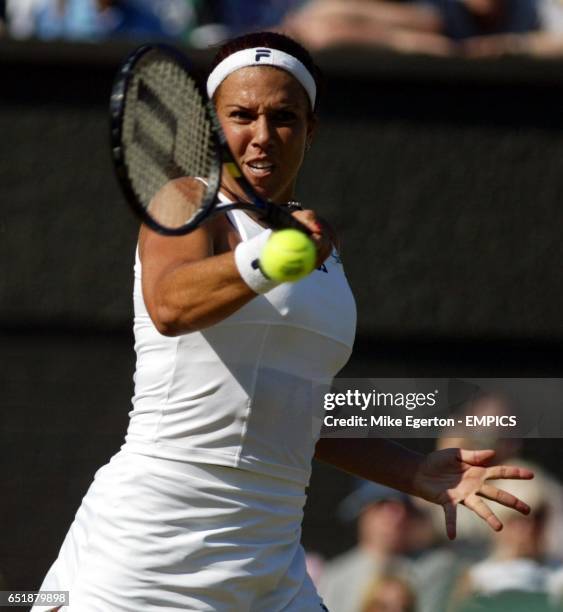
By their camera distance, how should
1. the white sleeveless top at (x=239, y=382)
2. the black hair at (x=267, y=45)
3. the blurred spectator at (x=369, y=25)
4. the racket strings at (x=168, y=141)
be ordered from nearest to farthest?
the racket strings at (x=168, y=141), the white sleeveless top at (x=239, y=382), the black hair at (x=267, y=45), the blurred spectator at (x=369, y=25)

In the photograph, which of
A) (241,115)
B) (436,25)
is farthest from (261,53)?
(436,25)

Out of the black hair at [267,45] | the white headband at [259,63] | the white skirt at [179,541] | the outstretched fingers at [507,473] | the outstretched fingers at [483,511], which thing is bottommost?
the white skirt at [179,541]

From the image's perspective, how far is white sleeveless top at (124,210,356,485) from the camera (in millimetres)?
2629

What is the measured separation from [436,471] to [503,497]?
7.0 inches

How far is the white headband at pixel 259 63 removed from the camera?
2.91m

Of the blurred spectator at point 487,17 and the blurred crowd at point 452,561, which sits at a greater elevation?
the blurred spectator at point 487,17

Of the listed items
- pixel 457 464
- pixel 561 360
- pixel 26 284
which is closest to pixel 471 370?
pixel 561 360

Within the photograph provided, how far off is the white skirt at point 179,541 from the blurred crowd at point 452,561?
246 cm

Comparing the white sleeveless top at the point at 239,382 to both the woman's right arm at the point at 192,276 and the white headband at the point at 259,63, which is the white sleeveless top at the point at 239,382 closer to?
the woman's right arm at the point at 192,276

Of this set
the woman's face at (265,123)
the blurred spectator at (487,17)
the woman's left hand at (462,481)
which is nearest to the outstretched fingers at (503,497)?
the woman's left hand at (462,481)

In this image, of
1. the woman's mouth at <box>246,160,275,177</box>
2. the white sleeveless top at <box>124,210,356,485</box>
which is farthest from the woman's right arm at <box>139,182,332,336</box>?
the woman's mouth at <box>246,160,275,177</box>

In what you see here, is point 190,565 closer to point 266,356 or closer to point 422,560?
point 266,356

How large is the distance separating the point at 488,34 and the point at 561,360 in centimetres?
137

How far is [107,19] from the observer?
5.72 m
